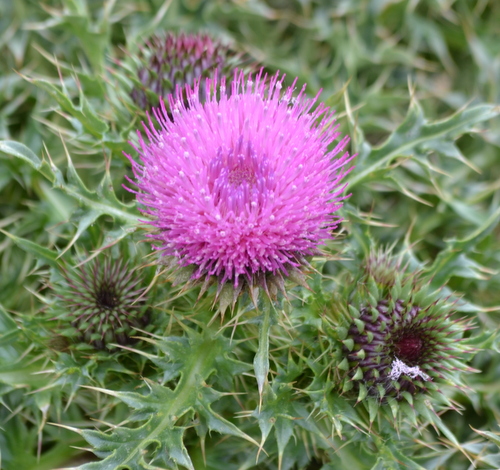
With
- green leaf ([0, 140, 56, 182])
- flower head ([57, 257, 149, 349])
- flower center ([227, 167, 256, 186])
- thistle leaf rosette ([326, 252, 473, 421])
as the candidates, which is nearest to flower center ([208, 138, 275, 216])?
flower center ([227, 167, 256, 186])

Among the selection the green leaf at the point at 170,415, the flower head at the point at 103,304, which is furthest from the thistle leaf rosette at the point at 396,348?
the flower head at the point at 103,304

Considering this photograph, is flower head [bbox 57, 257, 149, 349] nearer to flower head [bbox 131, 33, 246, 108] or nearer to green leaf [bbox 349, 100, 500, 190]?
flower head [bbox 131, 33, 246, 108]

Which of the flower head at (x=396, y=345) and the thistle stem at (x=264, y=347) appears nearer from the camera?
the thistle stem at (x=264, y=347)

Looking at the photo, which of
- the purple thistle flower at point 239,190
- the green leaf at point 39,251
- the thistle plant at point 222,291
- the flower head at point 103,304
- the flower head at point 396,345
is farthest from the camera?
the green leaf at point 39,251

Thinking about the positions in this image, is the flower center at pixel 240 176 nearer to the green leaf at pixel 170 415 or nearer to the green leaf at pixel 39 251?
the green leaf at pixel 170 415

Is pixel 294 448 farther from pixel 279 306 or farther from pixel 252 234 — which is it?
pixel 252 234

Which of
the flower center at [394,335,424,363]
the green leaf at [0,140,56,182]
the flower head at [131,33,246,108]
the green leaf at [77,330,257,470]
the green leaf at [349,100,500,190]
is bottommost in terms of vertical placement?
the green leaf at [77,330,257,470]

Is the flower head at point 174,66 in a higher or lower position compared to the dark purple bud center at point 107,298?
higher
